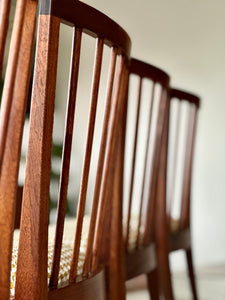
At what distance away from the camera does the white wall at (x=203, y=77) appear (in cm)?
338

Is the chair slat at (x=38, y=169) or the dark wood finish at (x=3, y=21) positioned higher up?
the dark wood finish at (x=3, y=21)

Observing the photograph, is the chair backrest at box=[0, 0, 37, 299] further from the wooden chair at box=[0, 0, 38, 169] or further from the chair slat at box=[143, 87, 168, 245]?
the chair slat at box=[143, 87, 168, 245]

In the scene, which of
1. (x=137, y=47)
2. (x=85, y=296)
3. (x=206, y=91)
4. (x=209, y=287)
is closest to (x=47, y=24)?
(x=85, y=296)

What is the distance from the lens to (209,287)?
9.49 feet

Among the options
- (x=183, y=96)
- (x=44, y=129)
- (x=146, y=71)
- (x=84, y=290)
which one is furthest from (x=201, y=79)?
(x=44, y=129)

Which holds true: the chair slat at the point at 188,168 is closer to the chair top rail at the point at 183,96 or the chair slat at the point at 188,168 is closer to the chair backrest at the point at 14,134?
the chair top rail at the point at 183,96

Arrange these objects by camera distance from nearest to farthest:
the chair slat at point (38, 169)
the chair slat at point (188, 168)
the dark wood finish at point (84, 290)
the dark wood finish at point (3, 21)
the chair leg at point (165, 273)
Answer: the dark wood finish at point (3, 21) < the chair slat at point (38, 169) < the dark wood finish at point (84, 290) < the chair leg at point (165, 273) < the chair slat at point (188, 168)

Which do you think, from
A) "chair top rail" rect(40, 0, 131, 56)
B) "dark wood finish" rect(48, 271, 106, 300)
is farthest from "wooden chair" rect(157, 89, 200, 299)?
"chair top rail" rect(40, 0, 131, 56)

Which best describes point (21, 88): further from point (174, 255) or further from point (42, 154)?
point (174, 255)

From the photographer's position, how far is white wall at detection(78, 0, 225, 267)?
3377 millimetres

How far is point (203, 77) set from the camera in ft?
11.4

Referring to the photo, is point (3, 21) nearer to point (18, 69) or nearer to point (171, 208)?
point (18, 69)

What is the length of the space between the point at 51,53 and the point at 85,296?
0.44m

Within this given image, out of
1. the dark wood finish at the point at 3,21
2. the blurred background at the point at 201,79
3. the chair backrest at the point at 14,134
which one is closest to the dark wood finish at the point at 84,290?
the chair backrest at the point at 14,134
